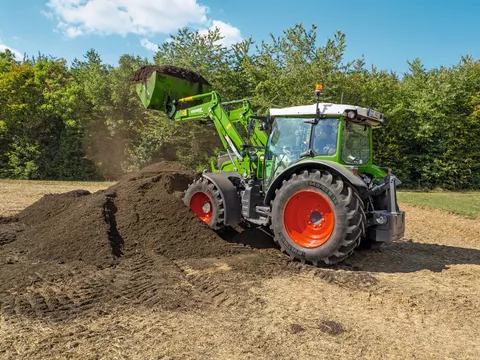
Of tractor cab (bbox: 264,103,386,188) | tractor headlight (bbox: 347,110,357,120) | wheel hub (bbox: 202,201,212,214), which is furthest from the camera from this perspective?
wheel hub (bbox: 202,201,212,214)

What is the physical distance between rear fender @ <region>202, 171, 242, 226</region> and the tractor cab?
62 centimetres

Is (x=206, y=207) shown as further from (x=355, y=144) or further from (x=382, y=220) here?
(x=382, y=220)

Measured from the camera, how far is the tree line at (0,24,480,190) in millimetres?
19219

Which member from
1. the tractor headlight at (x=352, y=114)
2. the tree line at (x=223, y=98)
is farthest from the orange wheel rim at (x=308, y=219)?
the tree line at (x=223, y=98)

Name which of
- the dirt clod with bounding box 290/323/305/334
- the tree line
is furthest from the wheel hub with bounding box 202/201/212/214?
the tree line

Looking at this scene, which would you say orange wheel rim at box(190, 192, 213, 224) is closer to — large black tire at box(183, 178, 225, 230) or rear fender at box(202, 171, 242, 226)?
large black tire at box(183, 178, 225, 230)

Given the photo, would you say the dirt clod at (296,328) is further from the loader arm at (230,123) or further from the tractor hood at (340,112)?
the loader arm at (230,123)

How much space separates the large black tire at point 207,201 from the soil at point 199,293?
0.27m

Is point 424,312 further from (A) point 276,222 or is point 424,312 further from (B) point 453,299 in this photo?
(A) point 276,222

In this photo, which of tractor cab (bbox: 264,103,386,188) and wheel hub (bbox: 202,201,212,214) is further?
wheel hub (bbox: 202,201,212,214)

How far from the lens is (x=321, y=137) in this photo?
5.85m

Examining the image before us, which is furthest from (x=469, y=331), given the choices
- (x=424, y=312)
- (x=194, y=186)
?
(x=194, y=186)

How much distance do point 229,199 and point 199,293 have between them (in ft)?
7.80

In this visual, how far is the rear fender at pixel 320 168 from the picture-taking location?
5266 mm
